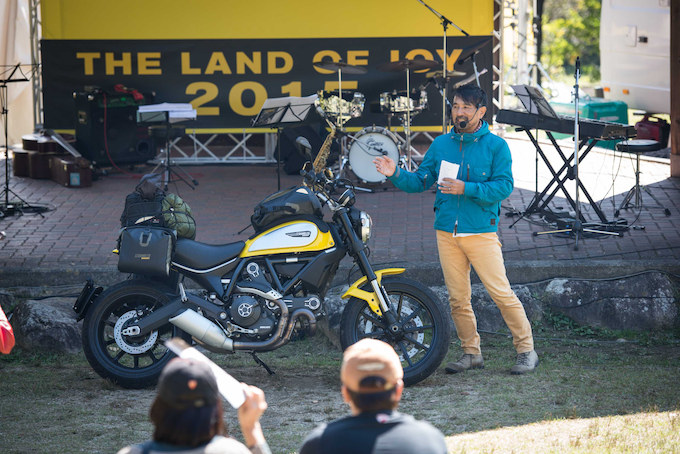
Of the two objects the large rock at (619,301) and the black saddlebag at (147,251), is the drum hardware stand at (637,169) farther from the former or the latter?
the black saddlebag at (147,251)

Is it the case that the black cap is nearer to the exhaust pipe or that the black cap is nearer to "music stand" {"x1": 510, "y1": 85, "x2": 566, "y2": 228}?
the exhaust pipe

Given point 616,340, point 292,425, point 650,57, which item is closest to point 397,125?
point 650,57

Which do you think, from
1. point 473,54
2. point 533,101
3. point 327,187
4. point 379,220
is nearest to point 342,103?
point 473,54

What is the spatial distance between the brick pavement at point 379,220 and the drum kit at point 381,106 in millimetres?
395

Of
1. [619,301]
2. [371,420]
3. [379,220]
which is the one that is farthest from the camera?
[379,220]

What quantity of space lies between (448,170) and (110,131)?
25.6 feet

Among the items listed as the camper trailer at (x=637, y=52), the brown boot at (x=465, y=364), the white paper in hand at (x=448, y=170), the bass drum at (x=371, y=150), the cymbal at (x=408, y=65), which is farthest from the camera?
the camper trailer at (x=637, y=52)

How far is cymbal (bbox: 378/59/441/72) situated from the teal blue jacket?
5394mm

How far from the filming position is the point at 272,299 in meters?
6.11

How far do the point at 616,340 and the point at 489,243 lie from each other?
1.72m

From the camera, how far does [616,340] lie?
7312 millimetres

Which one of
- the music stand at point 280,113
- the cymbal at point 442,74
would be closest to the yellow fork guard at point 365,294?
the music stand at point 280,113

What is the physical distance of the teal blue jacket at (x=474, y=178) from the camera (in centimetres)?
612

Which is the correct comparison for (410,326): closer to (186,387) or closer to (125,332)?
(125,332)
